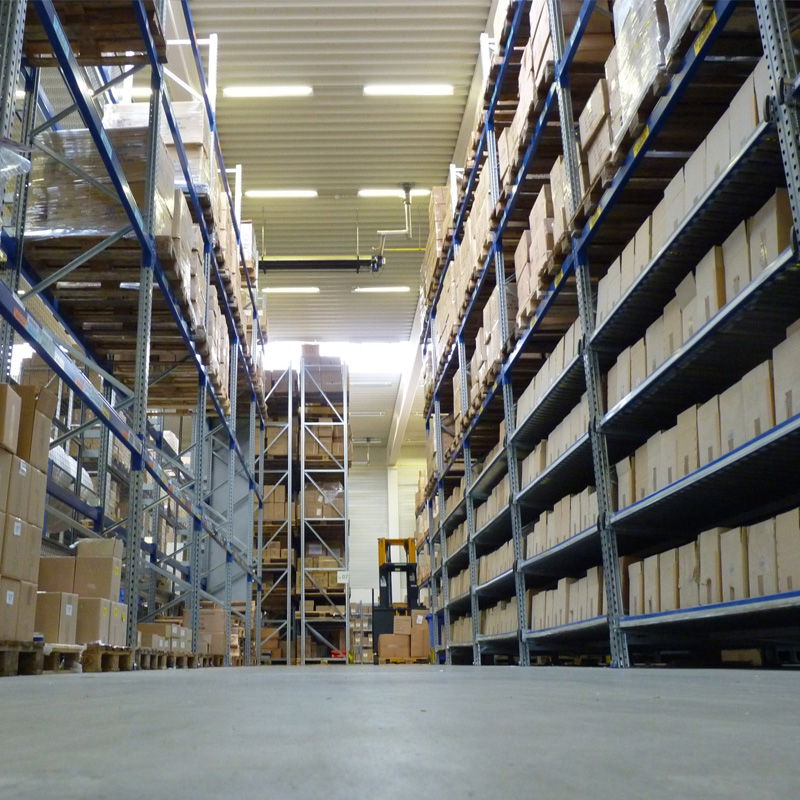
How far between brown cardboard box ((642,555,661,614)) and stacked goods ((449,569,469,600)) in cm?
601

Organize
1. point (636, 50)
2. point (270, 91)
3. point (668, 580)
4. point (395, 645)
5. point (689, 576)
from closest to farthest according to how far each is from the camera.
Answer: point (689, 576), point (668, 580), point (636, 50), point (270, 91), point (395, 645)

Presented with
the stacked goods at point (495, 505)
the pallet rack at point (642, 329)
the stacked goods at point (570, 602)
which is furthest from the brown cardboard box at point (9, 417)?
the stacked goods at point (495, 505)

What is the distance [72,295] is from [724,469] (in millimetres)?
6755

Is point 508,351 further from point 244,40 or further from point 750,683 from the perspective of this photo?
point 244,40

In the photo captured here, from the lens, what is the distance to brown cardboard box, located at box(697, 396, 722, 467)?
4.11 m

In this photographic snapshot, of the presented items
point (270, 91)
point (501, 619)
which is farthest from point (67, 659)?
point (270, 91)

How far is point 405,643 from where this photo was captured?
15094 mm

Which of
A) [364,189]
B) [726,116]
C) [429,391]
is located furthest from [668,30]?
[364,189]

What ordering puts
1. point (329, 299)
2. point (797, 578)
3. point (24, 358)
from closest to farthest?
point (797, 578), point (24, 358), point (329, 299)

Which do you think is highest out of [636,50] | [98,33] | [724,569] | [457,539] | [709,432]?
[98,33]

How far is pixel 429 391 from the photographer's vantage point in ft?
44.8

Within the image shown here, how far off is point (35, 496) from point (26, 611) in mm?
650

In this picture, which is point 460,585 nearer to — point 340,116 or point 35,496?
point 35,496

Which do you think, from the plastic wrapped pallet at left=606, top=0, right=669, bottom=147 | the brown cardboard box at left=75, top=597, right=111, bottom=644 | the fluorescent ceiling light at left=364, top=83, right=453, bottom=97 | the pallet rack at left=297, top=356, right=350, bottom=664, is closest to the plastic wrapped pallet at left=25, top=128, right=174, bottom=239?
the brown cardboard box at left=75, top=597, right=111, bottom=644
